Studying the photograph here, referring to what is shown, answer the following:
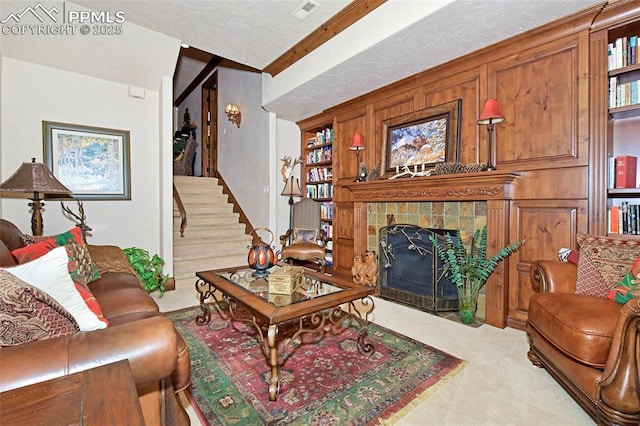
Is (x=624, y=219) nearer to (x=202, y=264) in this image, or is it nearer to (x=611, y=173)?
(x=611, y=173)

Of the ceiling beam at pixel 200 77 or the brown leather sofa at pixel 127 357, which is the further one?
the ceiling beam at pixel 200 77

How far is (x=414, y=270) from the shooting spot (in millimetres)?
3207

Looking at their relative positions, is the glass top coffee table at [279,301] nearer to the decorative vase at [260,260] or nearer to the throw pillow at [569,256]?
the decorative vase at [260,260]

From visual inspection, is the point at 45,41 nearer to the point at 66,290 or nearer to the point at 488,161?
the point at 66,290

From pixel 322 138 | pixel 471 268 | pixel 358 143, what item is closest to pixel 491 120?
pixel 471 268

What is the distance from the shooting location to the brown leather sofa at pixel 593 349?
1297mm

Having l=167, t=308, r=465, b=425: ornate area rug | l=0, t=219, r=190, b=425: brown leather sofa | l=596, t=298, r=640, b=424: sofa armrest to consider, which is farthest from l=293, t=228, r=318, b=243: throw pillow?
l=596, t=298, r=640, b=424: sofa armrest

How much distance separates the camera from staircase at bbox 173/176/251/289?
4277 millimetres

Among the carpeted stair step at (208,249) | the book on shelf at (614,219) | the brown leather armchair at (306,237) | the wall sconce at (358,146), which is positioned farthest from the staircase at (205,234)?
the book on shelf at (614,219)

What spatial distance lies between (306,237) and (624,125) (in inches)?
138

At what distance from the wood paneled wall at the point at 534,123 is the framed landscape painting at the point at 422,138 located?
3.4 inches

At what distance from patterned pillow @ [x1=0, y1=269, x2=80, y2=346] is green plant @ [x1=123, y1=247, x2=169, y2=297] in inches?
96.5

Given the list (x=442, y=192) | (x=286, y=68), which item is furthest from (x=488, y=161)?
(x=286, y=68)

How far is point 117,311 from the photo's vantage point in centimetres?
165
